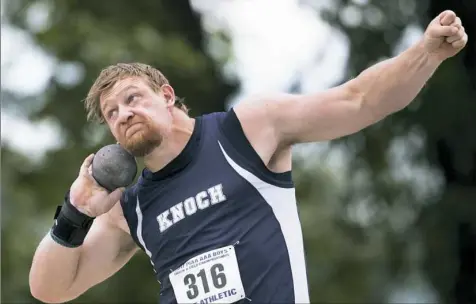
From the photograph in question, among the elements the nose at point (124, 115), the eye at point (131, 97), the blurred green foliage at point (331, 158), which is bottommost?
the blurred green foliage at point (331, 158)

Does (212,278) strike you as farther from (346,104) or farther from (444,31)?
(444,31)

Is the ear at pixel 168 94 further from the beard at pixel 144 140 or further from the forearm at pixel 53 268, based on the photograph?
the forearm at pixel 53 268

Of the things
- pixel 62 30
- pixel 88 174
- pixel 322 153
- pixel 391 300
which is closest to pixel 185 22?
pixel 62 30

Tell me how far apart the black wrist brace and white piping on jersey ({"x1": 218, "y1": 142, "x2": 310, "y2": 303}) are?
0.74 m

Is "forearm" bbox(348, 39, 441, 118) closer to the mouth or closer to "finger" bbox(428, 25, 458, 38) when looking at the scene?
"finger" bbox(428, 25, 458, 38)

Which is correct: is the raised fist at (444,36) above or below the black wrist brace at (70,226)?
above

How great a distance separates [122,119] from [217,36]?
910 cm

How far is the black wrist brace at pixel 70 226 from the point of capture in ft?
13.5

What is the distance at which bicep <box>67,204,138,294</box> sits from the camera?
14.3ft

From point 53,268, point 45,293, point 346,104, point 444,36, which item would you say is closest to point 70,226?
point 53,268

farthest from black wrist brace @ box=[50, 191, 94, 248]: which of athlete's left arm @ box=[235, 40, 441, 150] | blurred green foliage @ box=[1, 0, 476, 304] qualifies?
blurred green foliage @ box=[1, 0, 476, 304]

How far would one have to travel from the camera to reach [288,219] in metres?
3.87

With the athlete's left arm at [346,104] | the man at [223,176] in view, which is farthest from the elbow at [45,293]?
the athlete's left arm at [346,104]

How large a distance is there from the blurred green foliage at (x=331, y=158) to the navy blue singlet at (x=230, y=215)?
7082mm
